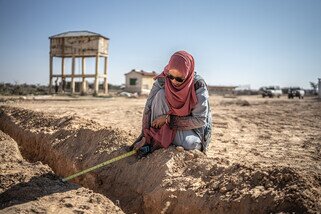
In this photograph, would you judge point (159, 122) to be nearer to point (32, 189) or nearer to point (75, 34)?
point (32, 189)

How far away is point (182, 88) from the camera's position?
3834mm

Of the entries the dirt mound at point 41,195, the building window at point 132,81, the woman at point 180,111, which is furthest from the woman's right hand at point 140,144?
the building window at point 132,81

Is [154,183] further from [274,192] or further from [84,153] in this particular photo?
[84,153]

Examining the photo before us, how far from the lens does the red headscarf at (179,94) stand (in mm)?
3786

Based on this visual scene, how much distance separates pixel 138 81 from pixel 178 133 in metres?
30.2

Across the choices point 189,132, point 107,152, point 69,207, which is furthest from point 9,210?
point 189,132

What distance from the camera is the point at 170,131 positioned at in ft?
12.7

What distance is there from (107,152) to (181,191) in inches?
62.1

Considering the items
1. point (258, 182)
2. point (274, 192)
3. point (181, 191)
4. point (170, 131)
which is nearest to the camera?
point (274, 192)

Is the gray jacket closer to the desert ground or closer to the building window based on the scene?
the desert ground

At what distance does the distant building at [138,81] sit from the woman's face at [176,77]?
1154 inches

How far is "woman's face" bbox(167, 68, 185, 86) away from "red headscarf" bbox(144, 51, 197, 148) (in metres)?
0.03

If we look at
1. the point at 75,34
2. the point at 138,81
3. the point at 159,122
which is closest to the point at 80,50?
the point at 75,34

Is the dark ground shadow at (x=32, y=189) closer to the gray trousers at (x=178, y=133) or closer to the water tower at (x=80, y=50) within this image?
the gray trousers at (x=178, y=133)
